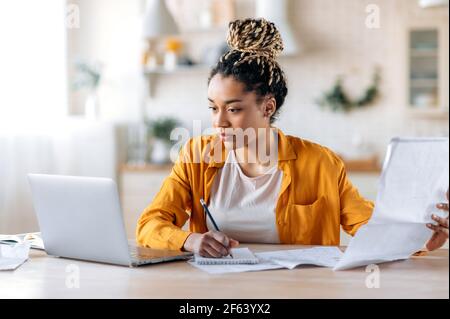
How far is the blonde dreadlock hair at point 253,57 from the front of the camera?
2.07 m

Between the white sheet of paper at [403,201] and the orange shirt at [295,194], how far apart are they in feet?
1.51

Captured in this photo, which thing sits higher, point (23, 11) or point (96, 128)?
point (23, 11)

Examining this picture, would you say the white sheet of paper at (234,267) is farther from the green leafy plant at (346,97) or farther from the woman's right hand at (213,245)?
the green leafy plant at (346,97)

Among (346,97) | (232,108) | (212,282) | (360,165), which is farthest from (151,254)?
(346,97)

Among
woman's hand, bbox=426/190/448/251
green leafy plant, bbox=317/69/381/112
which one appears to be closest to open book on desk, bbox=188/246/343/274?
woman's hand, bbox=426/190/448/251

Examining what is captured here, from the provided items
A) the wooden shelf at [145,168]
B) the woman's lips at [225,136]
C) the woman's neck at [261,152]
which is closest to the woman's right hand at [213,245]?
the woman's lips at [225,136]

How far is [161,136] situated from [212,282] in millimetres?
3651

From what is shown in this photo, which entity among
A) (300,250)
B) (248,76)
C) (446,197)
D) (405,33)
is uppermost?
(405,33)

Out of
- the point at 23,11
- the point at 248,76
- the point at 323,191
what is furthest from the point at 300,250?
the point at 23,11

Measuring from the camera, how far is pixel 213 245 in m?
1.65

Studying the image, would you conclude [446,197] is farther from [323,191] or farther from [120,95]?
[120,95]

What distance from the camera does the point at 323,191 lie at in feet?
6.73

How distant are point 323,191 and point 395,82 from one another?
2.98 metres

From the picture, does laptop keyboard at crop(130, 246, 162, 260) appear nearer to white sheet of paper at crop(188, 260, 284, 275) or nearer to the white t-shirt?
white sheet of paper at crop(188, 260, 284, 275)
